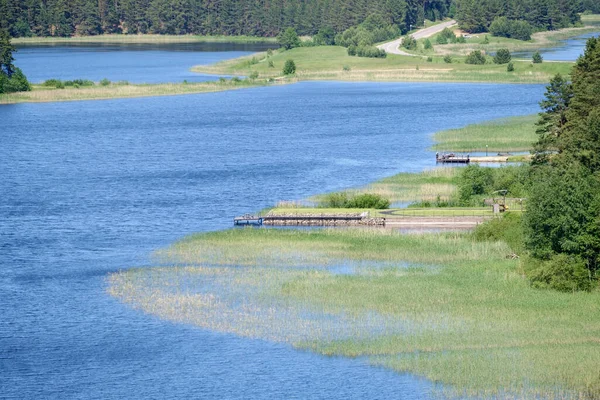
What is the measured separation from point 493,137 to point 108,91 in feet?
239

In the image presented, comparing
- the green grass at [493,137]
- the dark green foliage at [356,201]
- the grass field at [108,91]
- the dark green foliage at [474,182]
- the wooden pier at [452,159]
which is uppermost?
the dark green foliage at [474,182]

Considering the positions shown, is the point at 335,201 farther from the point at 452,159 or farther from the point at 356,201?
the point at 452,159

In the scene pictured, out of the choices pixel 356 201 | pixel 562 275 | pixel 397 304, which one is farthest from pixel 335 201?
pixel 562 275

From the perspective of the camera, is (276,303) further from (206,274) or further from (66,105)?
(66,105)

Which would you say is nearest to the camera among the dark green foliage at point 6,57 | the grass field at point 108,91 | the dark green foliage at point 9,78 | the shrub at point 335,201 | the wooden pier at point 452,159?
the shrub at point 335,201

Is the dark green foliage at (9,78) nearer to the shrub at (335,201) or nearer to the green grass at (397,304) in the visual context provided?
the shrub at (335,201)

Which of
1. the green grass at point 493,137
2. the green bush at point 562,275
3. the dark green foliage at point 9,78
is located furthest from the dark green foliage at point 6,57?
the green bush at point 562,275

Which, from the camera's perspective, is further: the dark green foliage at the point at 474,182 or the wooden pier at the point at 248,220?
the dark green foliage at the point at 474,182

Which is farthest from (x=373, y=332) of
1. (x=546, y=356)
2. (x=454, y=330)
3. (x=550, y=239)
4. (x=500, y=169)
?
(x=500, y=169)

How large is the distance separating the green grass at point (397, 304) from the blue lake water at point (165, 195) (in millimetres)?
1819

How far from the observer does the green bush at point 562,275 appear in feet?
206

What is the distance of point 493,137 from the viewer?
123 m

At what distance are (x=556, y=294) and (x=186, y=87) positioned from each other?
12698cm

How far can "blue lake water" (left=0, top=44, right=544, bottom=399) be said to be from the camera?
5334 cm
